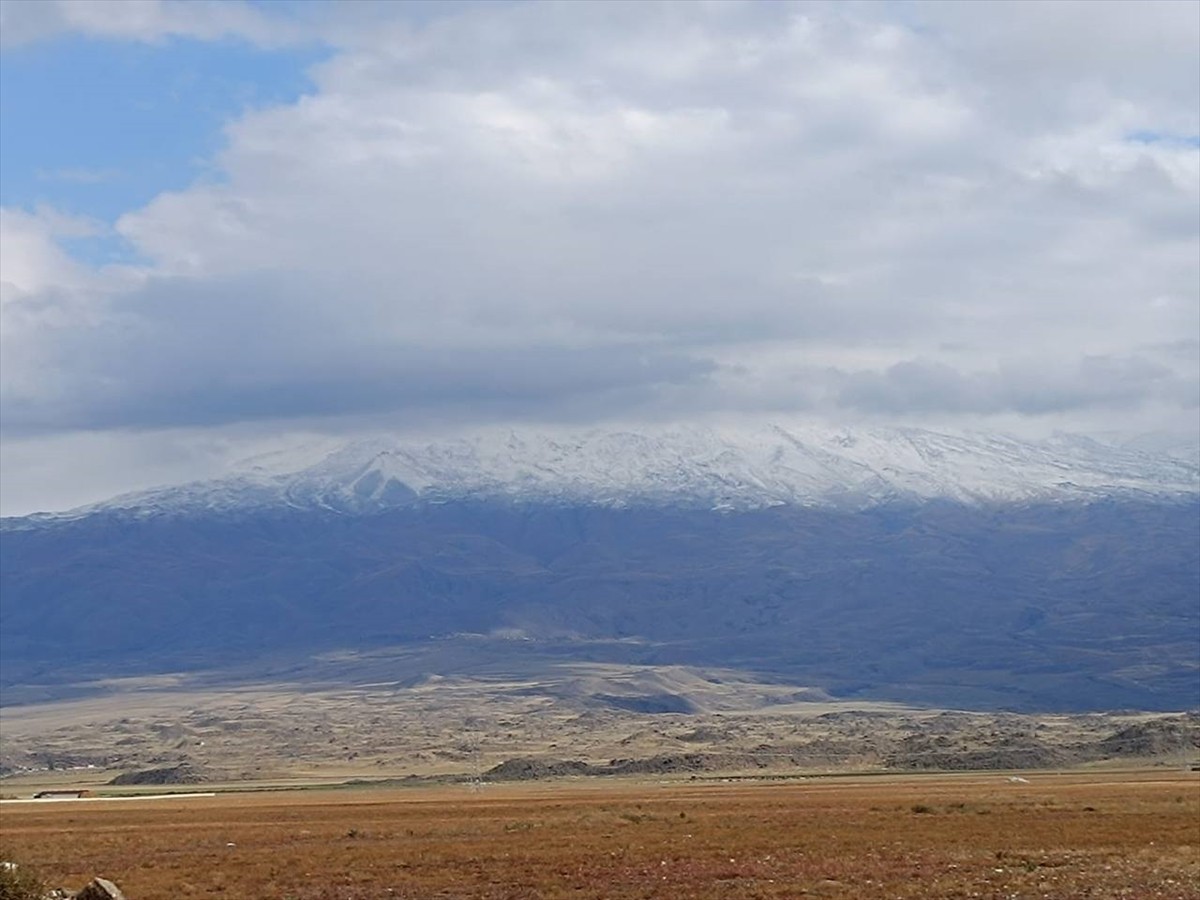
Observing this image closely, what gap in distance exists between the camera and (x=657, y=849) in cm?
4612

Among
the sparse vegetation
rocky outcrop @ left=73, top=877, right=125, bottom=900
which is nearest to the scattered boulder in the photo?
rocky outcrop @ left=73, top=877, right=125, bottom=900

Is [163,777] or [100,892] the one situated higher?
[100,892]

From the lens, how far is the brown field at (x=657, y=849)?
122ft

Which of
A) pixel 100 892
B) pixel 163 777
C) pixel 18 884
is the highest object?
pixel 18 884

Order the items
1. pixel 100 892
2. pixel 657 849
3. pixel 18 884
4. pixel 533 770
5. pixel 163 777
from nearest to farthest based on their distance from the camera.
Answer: pixel 18 884
pixel 100 892
pixel 657 849
pixel 533 770
pixel 163 777

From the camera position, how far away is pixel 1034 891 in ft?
114

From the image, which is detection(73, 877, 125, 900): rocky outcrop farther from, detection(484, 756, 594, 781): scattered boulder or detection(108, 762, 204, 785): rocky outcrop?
detection(108, 762, 204, 785): rocky outcrop

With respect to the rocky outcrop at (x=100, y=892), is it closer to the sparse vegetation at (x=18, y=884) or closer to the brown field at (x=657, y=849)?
the sparse vegetation at (x=18, y=884)

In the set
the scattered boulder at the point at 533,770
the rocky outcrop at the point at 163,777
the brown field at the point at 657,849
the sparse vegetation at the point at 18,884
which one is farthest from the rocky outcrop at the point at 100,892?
the rocky outcrop at the point at 163,777

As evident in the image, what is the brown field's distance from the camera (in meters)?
37.1

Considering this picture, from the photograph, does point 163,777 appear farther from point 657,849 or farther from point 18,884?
point 18,884

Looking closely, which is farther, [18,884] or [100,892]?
[100,892]

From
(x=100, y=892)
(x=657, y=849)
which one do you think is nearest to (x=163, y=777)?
(x=657, y=849)

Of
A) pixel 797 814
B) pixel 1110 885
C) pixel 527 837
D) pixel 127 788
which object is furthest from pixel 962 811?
pixel 127 788
